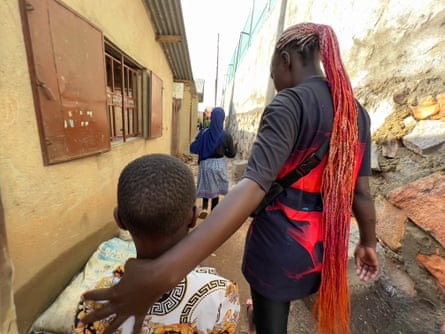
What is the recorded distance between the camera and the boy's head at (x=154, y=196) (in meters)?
A: 0.60

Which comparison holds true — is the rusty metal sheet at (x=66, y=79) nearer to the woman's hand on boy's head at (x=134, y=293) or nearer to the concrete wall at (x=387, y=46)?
the woman's hand on boy's head at (x=134, y=293)

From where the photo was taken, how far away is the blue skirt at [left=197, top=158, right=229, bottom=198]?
3393 millimetres

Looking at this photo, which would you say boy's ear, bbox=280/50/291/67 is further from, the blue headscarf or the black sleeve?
the blue headscarf

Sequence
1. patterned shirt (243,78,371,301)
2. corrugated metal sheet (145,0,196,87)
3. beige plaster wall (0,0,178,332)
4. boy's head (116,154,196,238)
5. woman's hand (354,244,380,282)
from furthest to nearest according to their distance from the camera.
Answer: corrugated metal sheet (145,0,196,87) < beige plaster wall (0,0,178,332) < woman's hand (354,244,380,282) < patterned shirt (243,78,371,301) < boy's head (116,154,196,238)

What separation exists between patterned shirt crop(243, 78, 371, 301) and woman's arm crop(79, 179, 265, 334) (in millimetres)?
196

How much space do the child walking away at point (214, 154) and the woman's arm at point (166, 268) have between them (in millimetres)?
2653

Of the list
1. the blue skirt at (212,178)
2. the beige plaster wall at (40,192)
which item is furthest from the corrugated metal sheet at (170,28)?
the blue skirt at (212,178)

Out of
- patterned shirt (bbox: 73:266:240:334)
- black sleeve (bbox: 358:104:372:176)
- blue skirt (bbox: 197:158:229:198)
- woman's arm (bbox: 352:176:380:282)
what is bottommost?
blue skirt (bbox: 197:158:229:198)

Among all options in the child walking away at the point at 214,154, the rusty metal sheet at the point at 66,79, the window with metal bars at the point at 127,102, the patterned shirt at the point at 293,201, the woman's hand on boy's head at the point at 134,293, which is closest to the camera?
the woman's hand on boy's head at the point at 134,293

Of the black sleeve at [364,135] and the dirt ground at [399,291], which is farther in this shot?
the dirt ground at [399,291]

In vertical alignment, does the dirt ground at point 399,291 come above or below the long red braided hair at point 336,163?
below

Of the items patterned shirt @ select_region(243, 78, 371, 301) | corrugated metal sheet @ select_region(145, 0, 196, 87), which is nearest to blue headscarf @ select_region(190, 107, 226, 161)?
corrugated metal sheet @ select_region(145, 0, 196, 87)

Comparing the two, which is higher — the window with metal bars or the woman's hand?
the window with metal bars

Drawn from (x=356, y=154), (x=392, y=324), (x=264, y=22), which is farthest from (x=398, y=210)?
(x=264, y=22)
